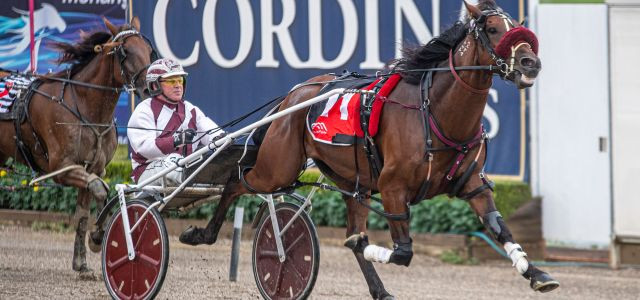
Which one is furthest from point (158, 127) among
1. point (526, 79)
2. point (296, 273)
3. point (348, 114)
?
point (526, 79)

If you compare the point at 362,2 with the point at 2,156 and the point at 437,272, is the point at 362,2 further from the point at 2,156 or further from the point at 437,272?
the point at 2,156

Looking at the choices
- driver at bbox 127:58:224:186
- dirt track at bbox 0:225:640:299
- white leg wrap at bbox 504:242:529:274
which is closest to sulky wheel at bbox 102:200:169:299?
driver at bbox 127:58:224:186

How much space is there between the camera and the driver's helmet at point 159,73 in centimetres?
711

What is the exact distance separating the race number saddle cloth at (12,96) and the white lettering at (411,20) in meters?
4.15

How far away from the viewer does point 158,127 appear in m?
7.16

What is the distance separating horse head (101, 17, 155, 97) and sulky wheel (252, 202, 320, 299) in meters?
1.55

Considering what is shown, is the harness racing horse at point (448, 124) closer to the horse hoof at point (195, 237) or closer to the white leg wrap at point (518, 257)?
the white leg wrap at point (518, 257)

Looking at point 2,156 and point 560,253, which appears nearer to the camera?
point 2,156

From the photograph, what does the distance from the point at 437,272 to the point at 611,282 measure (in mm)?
1577

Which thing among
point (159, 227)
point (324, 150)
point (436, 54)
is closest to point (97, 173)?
point (159, 227)

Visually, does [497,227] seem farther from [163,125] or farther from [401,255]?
[163,125]

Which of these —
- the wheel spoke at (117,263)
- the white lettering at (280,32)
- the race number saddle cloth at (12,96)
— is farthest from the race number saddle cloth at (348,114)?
the white lettering at (280,32)

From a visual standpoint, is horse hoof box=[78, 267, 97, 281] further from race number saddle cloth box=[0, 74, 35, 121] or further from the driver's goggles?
the driver's goggles

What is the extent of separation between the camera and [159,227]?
21.8 ft
